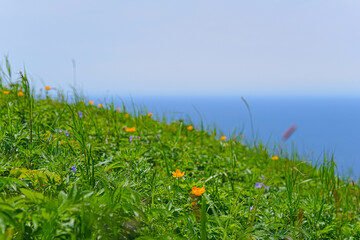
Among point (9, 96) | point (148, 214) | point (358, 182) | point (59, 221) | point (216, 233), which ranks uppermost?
point (9, 96)

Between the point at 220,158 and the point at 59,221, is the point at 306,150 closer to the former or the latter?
the point at 220,158

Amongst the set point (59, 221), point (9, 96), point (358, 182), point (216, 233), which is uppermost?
point (9, 96)

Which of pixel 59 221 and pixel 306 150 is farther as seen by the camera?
pixel 306 150

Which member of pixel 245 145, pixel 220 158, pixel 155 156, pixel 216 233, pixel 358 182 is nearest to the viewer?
pixel 216 233

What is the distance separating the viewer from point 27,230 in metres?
1.36

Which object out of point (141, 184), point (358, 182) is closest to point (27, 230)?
point (141, 184)

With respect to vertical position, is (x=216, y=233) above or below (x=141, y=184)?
below

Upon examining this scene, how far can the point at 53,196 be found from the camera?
165cm

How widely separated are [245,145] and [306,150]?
0.94 meters

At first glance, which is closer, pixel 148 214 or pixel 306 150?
pixel 148 214

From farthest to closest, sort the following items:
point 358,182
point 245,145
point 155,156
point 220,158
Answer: point 245,145, point 358,182, point 220,158, point 155,156

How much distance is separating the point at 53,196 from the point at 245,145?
391 cm

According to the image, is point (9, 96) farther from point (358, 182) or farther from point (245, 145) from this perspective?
point (358, 182)

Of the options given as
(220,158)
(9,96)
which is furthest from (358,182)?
(9,96)
